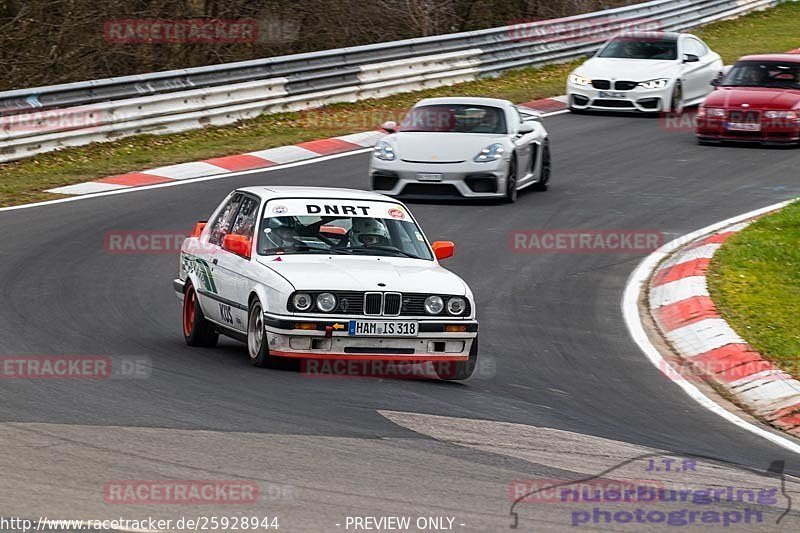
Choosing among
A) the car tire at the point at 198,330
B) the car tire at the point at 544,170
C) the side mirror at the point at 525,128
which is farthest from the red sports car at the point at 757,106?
the car tire at the point at 198,330

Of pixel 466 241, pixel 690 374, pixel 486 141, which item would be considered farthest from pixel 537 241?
pixel 690 374

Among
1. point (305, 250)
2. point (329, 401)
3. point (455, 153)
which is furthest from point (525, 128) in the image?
point (329, 401)

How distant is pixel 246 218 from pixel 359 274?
1.42m

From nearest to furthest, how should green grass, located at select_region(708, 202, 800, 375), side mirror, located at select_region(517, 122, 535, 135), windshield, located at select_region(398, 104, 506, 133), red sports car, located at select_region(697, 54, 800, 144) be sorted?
green grass, located at select_region(708, 202, 800, 375) < windshield, located at select_region(398, 104, 506, 133) < side mirror, located at select_region(517, 122, 535, 135) < red sports car, located at select_region(697, 54, 800, 144)

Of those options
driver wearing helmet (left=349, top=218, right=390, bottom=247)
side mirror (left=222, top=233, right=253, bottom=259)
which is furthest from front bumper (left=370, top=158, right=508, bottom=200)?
side mirror (left=222, top=233, right=253, bottom=259)

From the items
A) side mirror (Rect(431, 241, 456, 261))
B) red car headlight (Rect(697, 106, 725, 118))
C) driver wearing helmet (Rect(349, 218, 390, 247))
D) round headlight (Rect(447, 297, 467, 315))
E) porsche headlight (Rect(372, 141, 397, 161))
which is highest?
driver wearing helmet (Rect(349, 218, 390, 247))

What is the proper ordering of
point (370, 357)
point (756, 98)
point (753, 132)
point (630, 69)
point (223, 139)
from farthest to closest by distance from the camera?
1. point (630, 69)
2. point (753, 132)
3. point (223, 139)
4. point (756, 98)
5. point (370, 357)

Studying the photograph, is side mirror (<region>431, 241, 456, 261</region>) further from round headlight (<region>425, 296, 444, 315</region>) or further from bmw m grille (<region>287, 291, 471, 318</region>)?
bmw m grille (<region>287, 291, 471, 318</region>)

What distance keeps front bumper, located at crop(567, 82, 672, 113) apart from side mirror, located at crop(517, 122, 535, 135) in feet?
19.5

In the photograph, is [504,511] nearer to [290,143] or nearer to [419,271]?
[419,271]

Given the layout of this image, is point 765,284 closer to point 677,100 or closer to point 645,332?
point 645,332

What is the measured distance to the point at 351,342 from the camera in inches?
360

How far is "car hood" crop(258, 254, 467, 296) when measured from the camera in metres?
9.23

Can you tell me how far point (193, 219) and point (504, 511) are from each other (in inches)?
394
